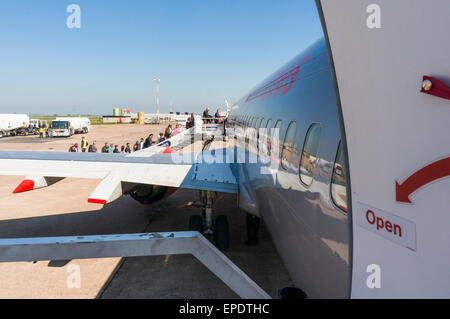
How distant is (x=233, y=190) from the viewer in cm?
679

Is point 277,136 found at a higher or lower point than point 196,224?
higher

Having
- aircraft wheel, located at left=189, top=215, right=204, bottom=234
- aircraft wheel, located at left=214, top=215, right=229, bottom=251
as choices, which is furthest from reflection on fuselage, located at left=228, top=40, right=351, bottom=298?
aircraft wheel, located at left=189, top=215, right=204, bottom=234

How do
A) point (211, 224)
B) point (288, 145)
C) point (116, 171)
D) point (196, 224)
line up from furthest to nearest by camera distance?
1. point (211, 224)
2. point (196, 224)
3. point (116, 171)
4. point (288, 145)

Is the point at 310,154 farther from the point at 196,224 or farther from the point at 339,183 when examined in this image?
the point at 196,224

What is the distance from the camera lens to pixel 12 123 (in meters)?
39.6

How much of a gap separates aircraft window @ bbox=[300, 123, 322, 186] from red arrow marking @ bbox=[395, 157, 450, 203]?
1666mm

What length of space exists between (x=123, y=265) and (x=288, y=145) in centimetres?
484

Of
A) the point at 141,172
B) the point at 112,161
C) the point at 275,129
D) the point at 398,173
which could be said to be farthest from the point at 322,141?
the point at 112,161

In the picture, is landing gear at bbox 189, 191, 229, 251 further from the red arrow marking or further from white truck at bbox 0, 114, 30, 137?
white truck at bbox 0, 114, 30, 137

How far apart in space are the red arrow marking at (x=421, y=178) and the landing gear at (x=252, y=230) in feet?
20.2

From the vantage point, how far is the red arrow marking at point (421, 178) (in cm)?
114

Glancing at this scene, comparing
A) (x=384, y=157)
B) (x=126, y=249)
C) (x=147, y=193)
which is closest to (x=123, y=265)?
(x=147, y=193)
